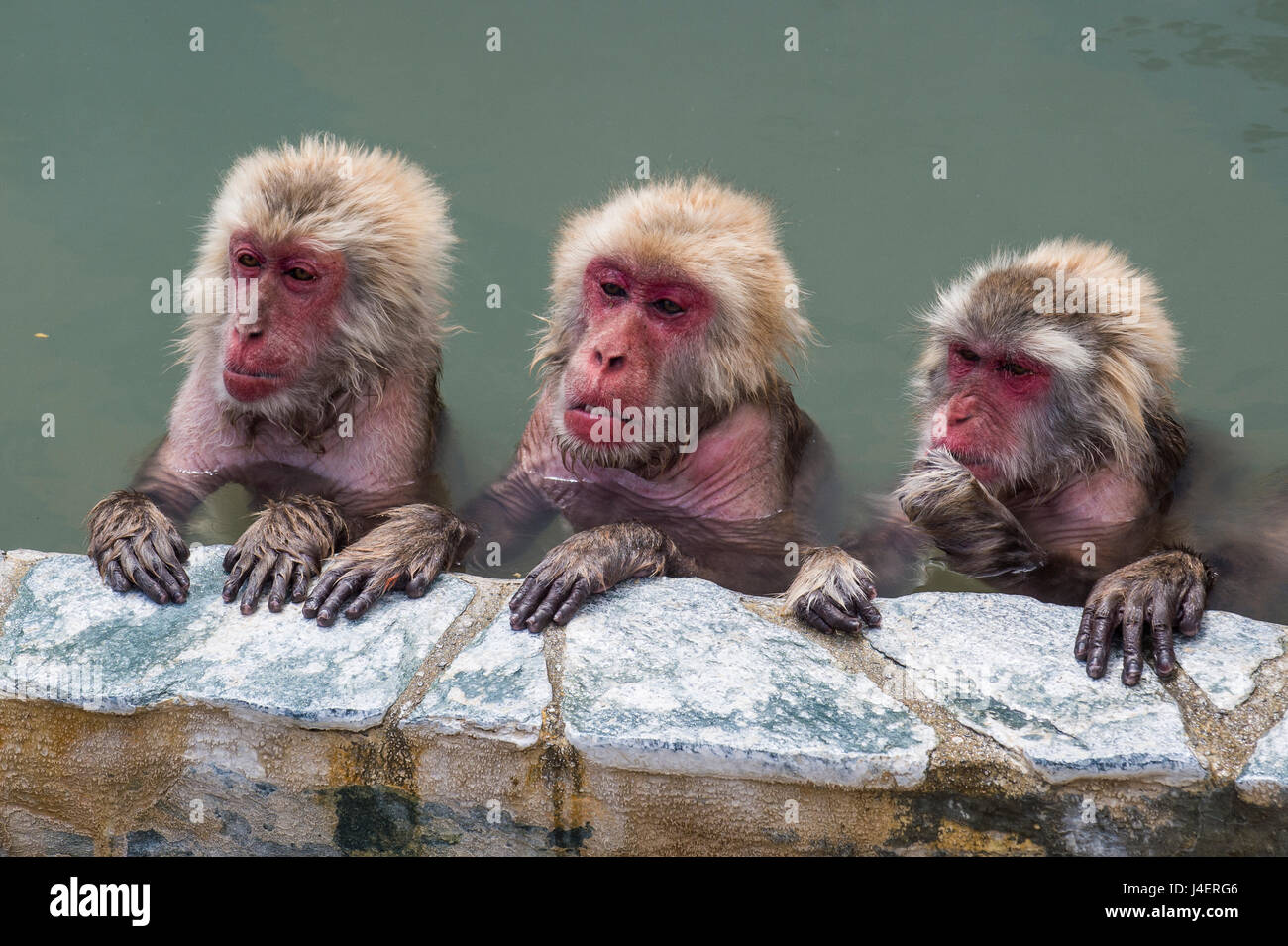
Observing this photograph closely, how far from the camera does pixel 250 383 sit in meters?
5.19

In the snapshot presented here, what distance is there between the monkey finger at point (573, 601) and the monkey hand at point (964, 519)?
1.45m

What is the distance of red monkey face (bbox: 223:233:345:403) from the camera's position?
518cm

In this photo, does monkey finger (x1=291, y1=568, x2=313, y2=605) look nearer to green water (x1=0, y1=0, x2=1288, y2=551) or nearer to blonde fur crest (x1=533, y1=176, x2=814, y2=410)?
blonde fur crest (x1=533, y1=176, x2=814, y2=410)

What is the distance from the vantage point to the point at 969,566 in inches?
205

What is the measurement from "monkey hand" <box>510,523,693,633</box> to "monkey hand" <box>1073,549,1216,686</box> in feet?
4.91

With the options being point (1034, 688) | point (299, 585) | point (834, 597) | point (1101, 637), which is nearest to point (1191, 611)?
point (1101, 637)

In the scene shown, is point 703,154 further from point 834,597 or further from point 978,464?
point 834,597

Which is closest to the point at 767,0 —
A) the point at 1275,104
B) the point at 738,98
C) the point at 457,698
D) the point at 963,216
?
the point at 738,98

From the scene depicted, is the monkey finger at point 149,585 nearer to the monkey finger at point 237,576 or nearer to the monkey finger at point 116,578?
the monkey finger at point 116,578

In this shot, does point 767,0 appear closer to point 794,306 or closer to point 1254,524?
point 794,306

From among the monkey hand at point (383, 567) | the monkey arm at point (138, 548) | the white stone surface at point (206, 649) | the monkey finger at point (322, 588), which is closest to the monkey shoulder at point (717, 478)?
the monkey hand at point (383, 567)

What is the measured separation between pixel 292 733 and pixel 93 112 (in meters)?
7.22

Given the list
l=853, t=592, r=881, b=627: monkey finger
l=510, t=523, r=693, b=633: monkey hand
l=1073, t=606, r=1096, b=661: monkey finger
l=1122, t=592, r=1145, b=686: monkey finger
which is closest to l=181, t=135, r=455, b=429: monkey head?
l=510, t=523, r=693, b=633: monkey hand

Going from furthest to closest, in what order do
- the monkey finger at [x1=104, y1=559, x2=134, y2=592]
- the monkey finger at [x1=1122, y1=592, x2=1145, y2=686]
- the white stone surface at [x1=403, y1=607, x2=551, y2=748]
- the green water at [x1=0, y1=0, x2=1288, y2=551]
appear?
the green water at [x1=0, y1=0, x2=1288, y2=551] → the monkey finger at [x1=104, y1=559, x2=134, y2=592] → the monkey finger at [x1=1122, y1=592, x2=1145, y2=686] → the white stone surface at [x1=403, y1=607, x2=551, y2=748]
